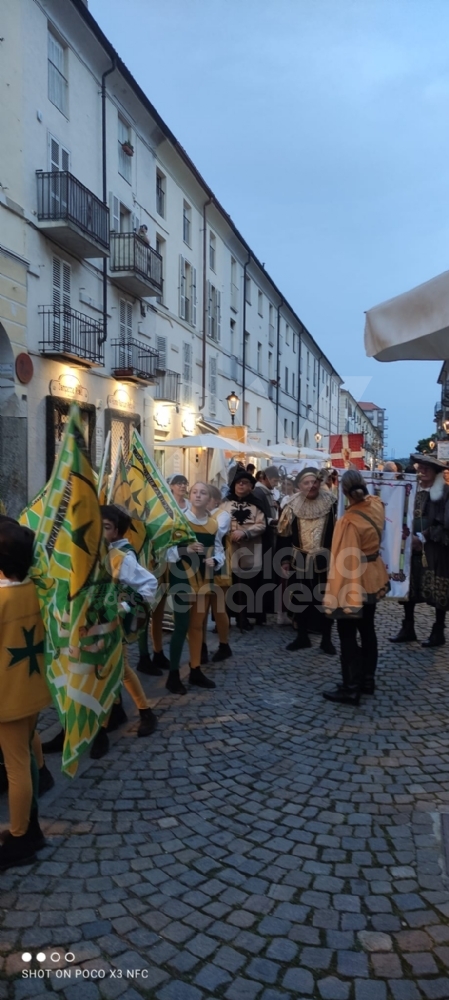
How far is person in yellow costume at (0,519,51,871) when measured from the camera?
2875mm

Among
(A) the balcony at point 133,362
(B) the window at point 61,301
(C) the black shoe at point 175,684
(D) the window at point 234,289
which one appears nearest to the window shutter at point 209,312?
(D) the window at point 234,289

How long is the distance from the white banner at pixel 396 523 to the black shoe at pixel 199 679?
2.33 meters

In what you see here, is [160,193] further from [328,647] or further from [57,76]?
[328,647]

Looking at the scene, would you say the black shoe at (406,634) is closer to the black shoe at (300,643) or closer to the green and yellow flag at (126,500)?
the black shoe at (300,643)

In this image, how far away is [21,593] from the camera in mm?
2971

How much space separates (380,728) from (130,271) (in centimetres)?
1529

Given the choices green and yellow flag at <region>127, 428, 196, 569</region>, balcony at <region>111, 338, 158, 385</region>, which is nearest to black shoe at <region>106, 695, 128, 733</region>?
green and yellow flag at <region>127, 428, 196, 569</region>

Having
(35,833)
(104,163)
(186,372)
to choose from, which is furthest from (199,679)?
(186,372)

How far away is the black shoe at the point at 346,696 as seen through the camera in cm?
501

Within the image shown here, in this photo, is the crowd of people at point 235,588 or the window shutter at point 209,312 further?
the window shutter at point 209,312

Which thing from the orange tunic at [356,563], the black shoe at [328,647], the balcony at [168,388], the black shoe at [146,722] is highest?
the balcony at [168,388]

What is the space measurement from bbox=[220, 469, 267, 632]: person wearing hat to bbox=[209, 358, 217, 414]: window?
19.7 metres

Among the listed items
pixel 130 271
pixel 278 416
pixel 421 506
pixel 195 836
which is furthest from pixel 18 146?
pixel 278 416

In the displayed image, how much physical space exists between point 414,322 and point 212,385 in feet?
81.3
